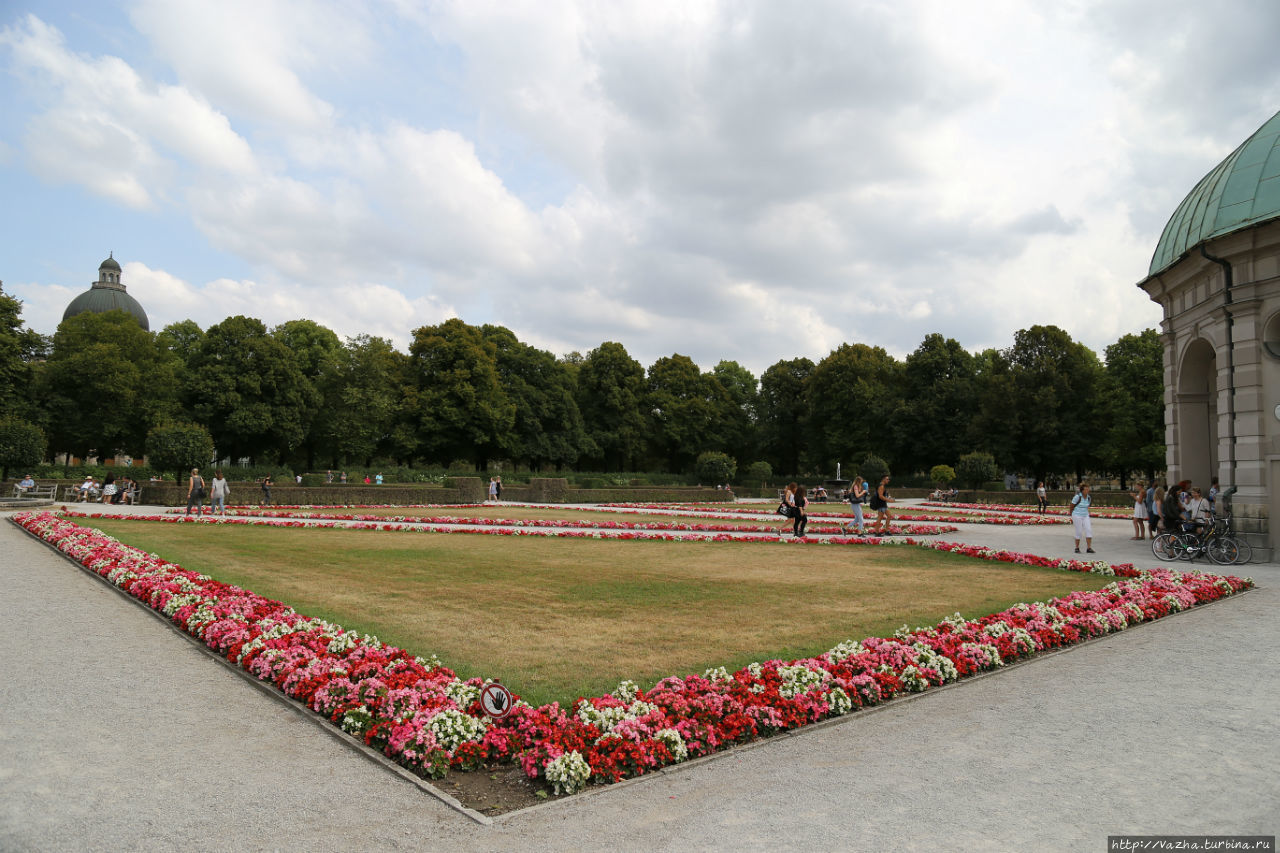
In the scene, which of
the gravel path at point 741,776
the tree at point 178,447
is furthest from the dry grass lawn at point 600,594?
the tree at point 178,447

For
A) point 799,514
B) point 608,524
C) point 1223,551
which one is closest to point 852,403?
point 608,524

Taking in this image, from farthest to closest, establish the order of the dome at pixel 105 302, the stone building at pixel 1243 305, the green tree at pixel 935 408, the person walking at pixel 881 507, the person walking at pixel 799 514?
1. the dome at pixel 105 302
2. the green tree at pixel 935 408
3. the person walking at pixel 881 507
4. the person walking at pixel 799 514
5. the stone building at pixel 1243 305

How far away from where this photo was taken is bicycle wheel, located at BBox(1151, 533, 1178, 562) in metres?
17.0

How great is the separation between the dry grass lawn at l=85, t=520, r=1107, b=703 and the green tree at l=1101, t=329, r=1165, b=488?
45621mm

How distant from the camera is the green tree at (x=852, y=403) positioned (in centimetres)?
6494

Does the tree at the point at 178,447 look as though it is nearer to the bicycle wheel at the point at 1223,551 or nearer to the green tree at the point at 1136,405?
the bicycle wheel at the point at 1223,551

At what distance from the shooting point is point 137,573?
41.1ft

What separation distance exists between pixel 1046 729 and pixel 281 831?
543 centimetres

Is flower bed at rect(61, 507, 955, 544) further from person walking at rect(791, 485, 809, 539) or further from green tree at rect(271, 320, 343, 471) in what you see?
green tree at rect(271, 320, 343, 471)

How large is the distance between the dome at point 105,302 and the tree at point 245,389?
180 feet

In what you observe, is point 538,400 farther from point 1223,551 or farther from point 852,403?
point 1223,551

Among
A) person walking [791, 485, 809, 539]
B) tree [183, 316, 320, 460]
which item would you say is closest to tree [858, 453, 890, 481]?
person walking [791, 485, 809, 539]

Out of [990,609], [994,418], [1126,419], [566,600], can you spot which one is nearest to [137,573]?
[566,600]

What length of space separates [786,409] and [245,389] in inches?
1757
